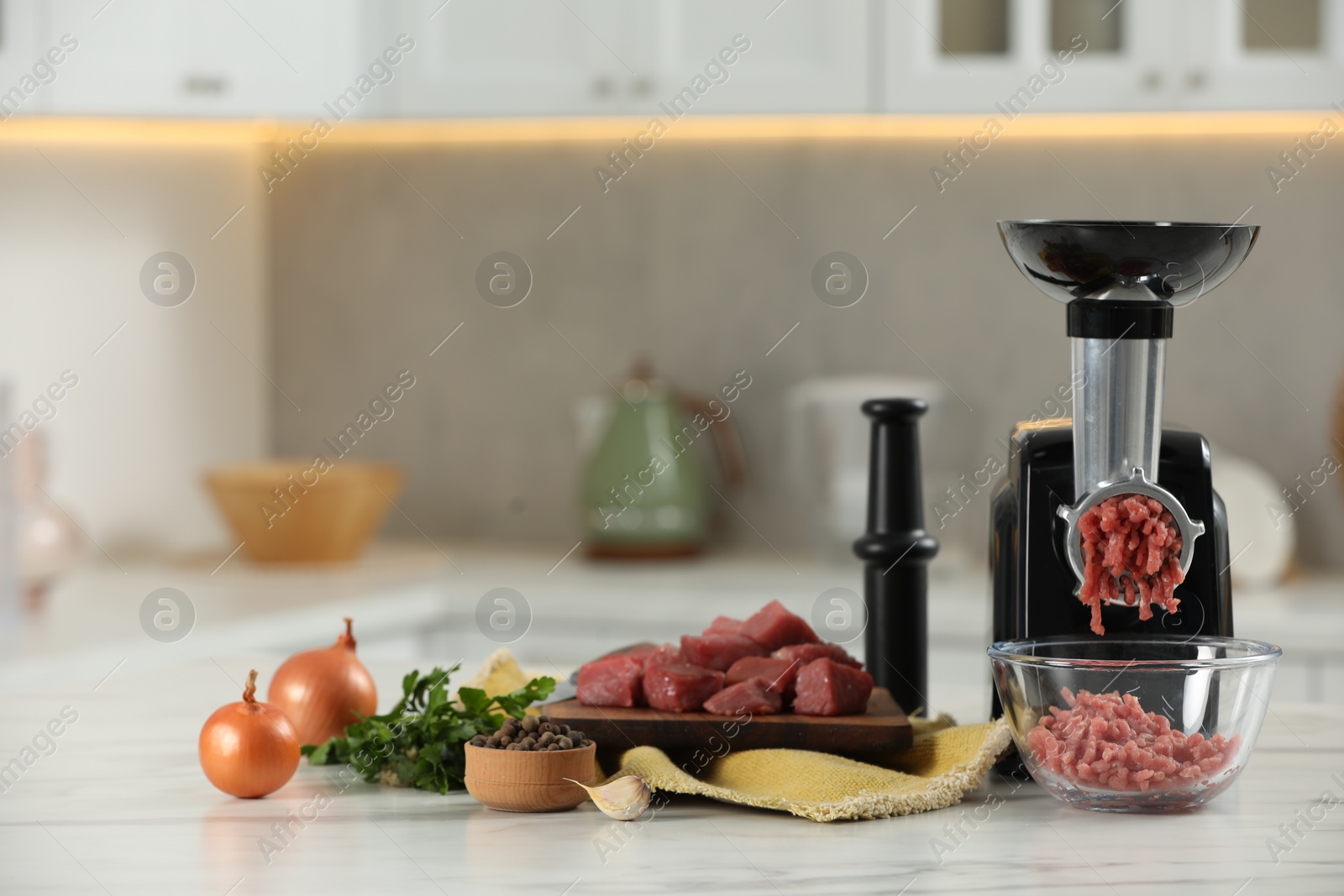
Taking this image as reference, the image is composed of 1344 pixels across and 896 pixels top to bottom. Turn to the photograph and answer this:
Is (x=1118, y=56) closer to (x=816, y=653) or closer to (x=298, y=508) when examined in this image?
(x=298, y=508)

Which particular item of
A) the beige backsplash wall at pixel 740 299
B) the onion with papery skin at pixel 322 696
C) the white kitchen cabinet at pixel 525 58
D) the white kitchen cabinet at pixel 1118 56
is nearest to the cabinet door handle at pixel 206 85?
the white kitchen cabinet at pixel 525 58

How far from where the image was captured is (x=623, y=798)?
3.05 feet

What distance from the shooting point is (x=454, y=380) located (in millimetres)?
3178

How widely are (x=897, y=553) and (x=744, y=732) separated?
0.20 metres

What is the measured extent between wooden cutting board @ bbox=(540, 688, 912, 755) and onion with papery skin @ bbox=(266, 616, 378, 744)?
0.18 meters

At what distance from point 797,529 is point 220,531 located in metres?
1.21

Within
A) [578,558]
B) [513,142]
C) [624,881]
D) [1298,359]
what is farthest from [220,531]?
[624,881]

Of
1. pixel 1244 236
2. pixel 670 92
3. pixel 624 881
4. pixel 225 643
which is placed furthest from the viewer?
pixel 670 92

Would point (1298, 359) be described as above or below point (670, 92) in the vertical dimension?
below

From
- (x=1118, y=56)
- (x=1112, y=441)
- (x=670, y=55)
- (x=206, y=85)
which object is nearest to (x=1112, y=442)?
(x=1112, y=441)

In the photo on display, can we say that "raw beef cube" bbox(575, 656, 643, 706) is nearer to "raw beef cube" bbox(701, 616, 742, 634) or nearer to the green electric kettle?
"raw beef cube" bbox(701, 616, 742, 634)

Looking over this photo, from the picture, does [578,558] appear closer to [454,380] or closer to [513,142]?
[454,380]

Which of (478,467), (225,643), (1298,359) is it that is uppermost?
(1298,359)

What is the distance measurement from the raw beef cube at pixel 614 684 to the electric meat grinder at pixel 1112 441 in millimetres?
273
